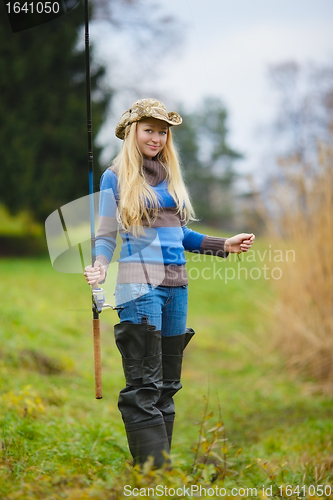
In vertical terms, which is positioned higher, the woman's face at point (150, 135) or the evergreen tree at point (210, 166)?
the evergreen tree at point (210, 166)

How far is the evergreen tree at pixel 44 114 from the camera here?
1102cm

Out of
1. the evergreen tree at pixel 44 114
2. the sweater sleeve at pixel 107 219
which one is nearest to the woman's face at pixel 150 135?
the sweater sleeve at pixel 107 219

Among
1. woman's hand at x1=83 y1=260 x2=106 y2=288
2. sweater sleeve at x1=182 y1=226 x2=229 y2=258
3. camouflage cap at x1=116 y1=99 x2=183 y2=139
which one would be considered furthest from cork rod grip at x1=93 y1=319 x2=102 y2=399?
camouflage cap at x1=116 y1=99 x2=183 y2=139

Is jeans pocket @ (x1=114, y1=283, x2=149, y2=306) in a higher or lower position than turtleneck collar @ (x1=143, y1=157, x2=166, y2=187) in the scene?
lower

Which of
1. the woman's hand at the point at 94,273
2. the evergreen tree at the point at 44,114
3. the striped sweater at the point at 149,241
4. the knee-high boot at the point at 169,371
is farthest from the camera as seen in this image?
the evergreen tree at the point at 44,114

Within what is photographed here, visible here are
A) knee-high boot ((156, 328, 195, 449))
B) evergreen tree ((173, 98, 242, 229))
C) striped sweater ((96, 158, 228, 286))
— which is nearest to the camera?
striped sweater ((96, 158, 228, 286))

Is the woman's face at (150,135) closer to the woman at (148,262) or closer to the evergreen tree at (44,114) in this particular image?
the woman at (148,262)

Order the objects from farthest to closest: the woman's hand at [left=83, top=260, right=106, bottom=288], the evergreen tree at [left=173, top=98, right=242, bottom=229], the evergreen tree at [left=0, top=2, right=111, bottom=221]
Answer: the evergreen tree at [left=173, top=98, right=242, bottom=229] < the evergreen tree at [left=0, top=2, right=111, bottom=221] < the woman's hand at [left=83, top=260, right=106, bottom=288]

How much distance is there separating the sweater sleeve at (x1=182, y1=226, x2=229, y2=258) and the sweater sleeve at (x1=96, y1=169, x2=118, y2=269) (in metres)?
0.41

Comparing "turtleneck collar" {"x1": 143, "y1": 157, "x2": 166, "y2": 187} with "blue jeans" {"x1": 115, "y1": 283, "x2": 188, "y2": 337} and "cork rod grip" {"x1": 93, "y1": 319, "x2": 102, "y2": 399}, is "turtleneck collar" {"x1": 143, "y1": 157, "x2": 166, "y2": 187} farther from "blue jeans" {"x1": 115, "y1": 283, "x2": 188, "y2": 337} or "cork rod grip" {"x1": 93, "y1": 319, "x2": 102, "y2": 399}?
"cork rod grip" {"x1": 93, "y1": 319, "x2": 102, "y2": 399}

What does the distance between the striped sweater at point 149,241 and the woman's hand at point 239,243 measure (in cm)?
25

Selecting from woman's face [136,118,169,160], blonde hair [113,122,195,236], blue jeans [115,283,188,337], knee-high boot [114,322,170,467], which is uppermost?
woman's face [136,118,169,160]

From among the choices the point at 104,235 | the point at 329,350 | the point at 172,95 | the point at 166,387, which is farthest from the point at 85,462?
the point at 172,95

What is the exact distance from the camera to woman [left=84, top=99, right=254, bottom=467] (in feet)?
6.87
